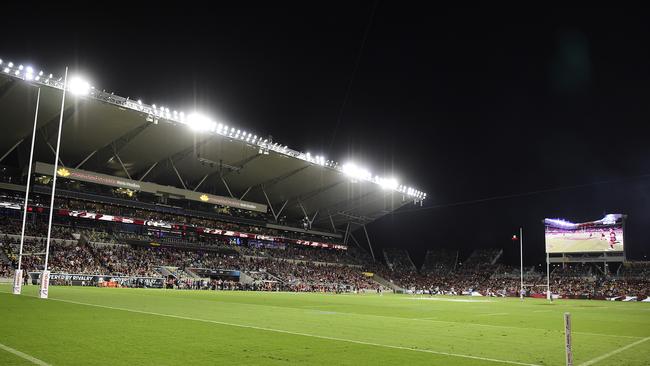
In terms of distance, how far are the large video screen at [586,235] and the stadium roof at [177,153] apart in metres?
19.8

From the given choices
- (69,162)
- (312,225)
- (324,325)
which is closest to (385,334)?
(324,325)

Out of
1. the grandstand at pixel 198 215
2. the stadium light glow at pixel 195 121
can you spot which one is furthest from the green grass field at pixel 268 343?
the stadium light glow at pixel 195 121

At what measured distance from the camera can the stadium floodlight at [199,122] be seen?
162 feet

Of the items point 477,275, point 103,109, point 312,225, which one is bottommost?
point 477,275

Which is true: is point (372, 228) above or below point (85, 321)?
above

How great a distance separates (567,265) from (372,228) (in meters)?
33.5

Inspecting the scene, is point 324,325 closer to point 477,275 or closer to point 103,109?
point 103,109

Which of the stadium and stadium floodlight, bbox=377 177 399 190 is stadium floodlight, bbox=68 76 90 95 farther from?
stadium floodlight, bbox=377 177 399 190

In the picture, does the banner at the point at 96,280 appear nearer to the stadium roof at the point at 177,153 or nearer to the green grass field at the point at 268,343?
the stadium roof at the point at 177,153

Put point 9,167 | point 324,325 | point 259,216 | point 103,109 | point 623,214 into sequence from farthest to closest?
point 259,216 < point 623,214 < point 9,167 < point 103,109 < point 324,325

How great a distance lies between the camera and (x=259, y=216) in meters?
78.1

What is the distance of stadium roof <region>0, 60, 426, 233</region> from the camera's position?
4322 centimetres

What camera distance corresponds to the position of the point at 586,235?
2763 inches

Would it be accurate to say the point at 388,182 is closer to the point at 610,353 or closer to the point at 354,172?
the point at 354,172
